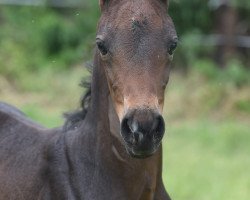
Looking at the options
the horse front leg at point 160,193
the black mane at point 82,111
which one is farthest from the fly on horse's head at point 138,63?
the horse front leg at point 160,193

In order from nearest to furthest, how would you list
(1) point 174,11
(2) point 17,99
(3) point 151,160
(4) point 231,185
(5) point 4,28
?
1. (3) point 151,160
2. (4) point 231,185
3. (2) point 17,99
4. (1) point 174,11
5. (5) point 4,28

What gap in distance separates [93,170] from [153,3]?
102cm

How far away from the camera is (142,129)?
159 inches

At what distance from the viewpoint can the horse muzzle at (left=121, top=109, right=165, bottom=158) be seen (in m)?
4.05

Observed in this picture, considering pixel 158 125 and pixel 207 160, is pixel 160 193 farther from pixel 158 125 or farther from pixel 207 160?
pixel 207 160

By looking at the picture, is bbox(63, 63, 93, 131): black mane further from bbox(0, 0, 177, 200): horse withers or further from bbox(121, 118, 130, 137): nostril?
bbox(121, 118, 130, 137): nostril

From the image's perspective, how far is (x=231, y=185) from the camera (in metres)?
10.1

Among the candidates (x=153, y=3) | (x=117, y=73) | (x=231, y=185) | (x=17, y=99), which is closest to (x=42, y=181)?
(x=117, y=73)

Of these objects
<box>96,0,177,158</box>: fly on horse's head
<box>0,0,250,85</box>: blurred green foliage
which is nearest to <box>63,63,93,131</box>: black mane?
<box>96,0,177,158</box>: fly on horse's head

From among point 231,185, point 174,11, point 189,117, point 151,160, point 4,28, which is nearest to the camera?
point 151,160

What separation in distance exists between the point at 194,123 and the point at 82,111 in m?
9.01

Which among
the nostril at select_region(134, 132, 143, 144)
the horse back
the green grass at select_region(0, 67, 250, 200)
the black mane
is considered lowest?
the green grass at select_region(0, 67, 250, 200)

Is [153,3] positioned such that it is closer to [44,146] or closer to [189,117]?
[44,146]

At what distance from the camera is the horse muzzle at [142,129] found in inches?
159
